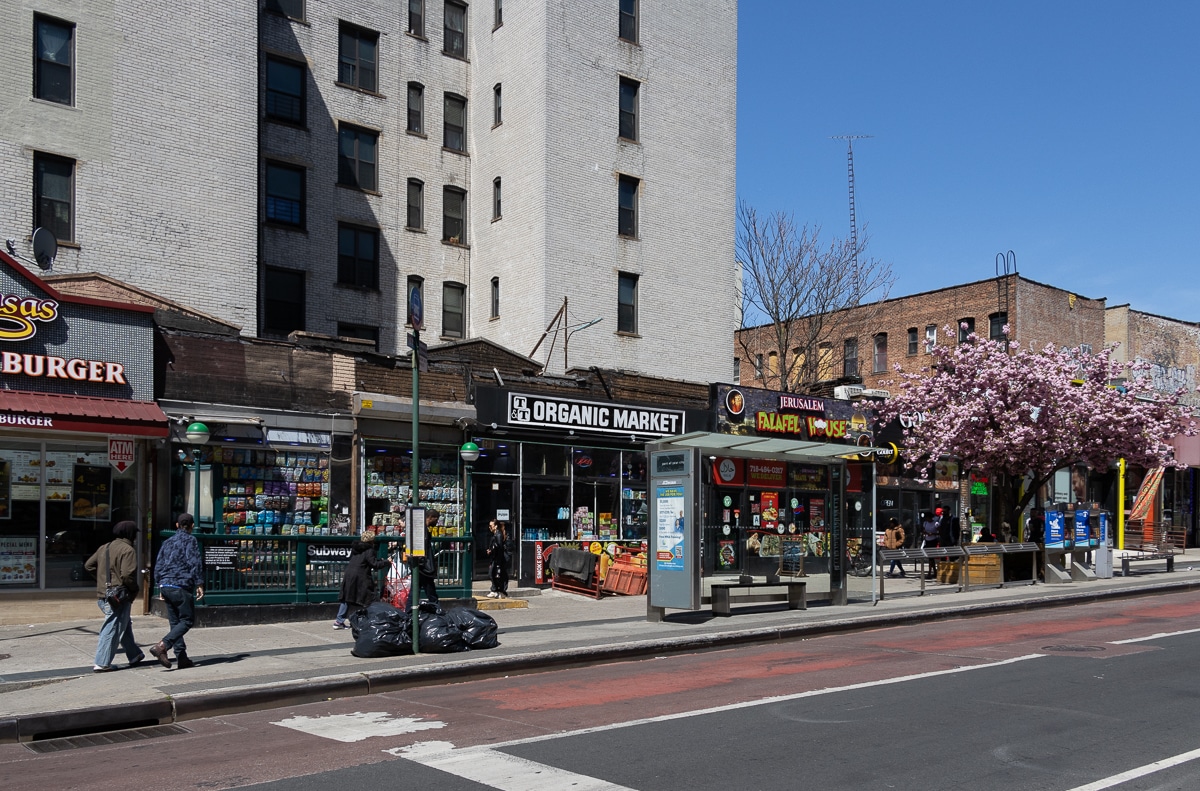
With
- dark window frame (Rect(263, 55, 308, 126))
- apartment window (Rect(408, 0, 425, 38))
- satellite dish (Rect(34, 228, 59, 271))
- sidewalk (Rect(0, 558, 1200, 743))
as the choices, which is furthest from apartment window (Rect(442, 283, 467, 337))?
satellite dish (Rect(34, 228, 59, 271))

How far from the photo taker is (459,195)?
33562 millimetres

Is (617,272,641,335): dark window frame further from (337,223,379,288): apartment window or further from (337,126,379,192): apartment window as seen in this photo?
(337,126,379,192): apartment window

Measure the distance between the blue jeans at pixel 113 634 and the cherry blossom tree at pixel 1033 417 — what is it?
19762mm

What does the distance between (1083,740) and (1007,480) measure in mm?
19682

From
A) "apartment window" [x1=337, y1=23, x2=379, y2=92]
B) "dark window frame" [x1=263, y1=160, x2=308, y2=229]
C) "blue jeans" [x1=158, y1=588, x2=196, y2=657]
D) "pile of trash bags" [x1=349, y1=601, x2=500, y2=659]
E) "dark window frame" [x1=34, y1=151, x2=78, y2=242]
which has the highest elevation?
"apartment window" [x1=337, y1=23, x2=379, y2=92]

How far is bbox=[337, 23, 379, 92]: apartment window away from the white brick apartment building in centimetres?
6

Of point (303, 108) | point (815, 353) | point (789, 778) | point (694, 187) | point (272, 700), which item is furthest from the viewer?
point (815, 353)

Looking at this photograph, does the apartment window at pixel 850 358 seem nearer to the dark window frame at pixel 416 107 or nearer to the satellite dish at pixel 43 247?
the dark window frame at pixel 416 107

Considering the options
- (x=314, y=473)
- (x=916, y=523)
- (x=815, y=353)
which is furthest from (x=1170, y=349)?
(x=314, y=473)

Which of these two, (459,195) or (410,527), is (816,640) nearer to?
(410,527)

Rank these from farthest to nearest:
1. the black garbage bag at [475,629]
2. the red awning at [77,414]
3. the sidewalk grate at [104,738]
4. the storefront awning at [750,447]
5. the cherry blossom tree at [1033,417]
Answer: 1. the cherry blossom tree at [1033,417]
2. the storefront awning at [750,447]
3. the red awning at [77,414]
4. the black garbage bag at [475,629]
5. the sidewalk grate at [104,738]

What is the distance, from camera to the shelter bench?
18.3 metres

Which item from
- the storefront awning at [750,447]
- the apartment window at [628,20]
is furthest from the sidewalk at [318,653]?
the apartment window at [628,20]

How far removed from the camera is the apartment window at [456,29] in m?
33.9
